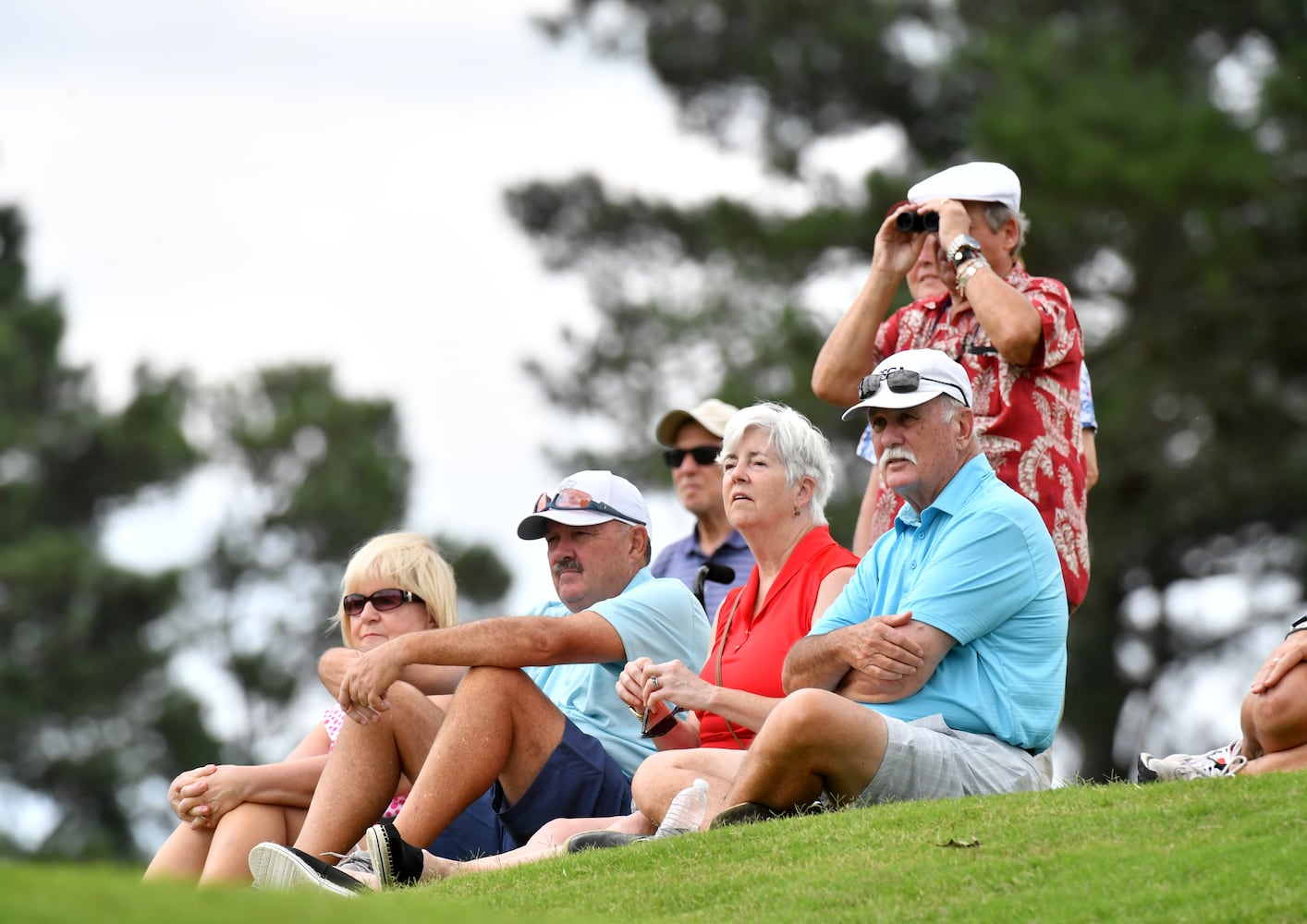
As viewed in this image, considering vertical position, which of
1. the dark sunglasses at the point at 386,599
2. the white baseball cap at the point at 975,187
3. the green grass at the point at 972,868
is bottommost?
the green grass at the point at 972,868

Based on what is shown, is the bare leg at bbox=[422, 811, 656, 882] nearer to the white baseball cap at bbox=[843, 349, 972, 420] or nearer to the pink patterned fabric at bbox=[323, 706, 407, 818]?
the pink patterned fabric at bbox=[323, 706, 407, 818]

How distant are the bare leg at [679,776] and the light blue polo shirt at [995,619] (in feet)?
2.00

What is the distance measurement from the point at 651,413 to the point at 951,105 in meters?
4.98

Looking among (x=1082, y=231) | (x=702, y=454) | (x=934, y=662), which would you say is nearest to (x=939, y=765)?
(x=934, y=662)

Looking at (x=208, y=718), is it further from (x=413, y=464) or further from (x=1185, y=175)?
(x=1185, y=175)

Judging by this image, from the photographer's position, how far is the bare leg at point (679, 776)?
610 centimetres

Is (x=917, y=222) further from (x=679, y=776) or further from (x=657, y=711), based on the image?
(x=679, y=776)

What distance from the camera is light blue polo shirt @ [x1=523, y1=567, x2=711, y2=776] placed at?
6.74 m

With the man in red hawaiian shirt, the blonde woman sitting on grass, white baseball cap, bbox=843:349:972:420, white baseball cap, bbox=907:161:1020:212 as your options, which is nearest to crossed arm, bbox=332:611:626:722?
the blonde woman sitting on grass

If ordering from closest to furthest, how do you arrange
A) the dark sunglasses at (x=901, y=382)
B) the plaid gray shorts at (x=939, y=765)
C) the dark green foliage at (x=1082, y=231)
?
the plaid gray shorts at (x=939, y=765) → the dark sunglasses at (x=901, y=382) → the dark green foliage at (x=1082, y=231)

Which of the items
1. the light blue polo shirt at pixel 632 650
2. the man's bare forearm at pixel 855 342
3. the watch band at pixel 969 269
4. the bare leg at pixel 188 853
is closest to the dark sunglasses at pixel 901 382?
the watch band at pixel 969 269

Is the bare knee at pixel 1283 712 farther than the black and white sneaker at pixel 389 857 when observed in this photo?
No

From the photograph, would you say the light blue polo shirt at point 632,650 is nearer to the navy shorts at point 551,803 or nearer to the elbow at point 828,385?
the navy shorts at point 551,803

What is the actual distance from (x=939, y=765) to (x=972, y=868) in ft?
2.63
